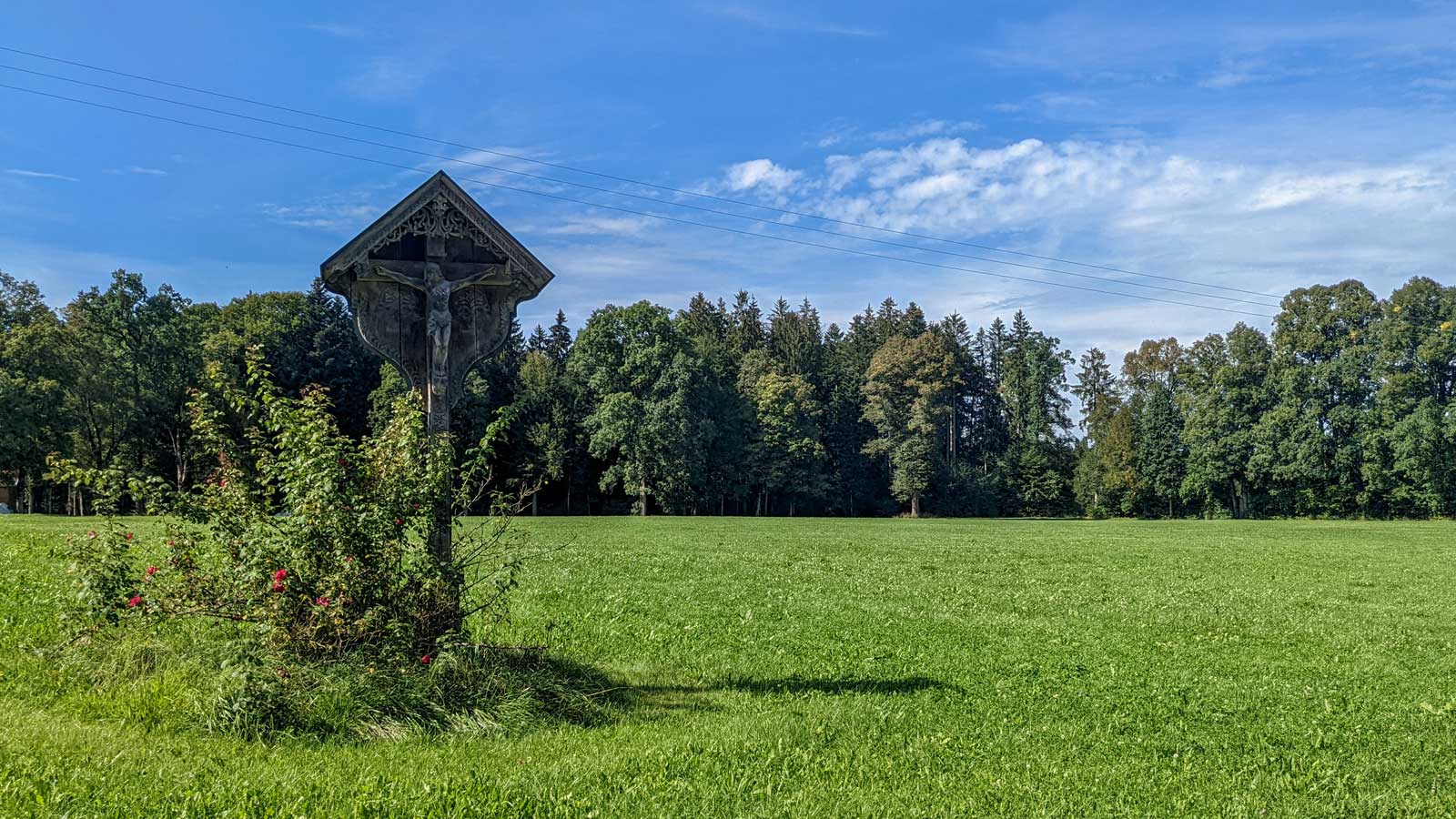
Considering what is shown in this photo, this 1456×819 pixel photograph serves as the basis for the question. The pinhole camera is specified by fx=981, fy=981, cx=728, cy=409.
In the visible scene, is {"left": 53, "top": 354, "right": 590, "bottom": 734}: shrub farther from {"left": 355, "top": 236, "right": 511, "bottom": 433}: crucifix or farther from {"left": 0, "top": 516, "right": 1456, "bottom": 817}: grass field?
{"left": 0, "top": 516, "right": 1456, "bottom": 817}: grass field

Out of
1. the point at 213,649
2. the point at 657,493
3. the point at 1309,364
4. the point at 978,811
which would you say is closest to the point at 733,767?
the point at 978,811

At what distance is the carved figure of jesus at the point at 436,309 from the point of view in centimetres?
902

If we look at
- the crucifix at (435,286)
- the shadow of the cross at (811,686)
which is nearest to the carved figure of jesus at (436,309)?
the crucifix at (435,286)

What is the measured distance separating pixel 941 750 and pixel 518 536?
426 cm

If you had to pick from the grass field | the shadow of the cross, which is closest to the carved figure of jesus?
the grass field

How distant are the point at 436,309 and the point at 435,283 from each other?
25 centimetres

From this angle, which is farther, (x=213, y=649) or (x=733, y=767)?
(x=213, y=649)

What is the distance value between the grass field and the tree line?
43.7m

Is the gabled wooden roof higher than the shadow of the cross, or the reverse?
the gabled wooden roof

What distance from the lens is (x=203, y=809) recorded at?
5430mm

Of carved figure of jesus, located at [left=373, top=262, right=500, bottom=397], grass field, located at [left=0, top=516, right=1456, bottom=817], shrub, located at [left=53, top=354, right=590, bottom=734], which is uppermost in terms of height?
carved figure of jesus, located at [left=373, top=262, right=500, bottom=397]

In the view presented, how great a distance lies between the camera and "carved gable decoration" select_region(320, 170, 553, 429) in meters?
9.05

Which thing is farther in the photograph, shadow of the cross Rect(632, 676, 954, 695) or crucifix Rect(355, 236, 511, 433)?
shadow of the cross Rect(632, 676, 954, 695)

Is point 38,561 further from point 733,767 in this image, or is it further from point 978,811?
point 978,811
